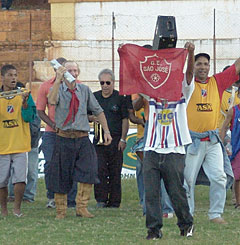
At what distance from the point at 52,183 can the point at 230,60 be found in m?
14.0

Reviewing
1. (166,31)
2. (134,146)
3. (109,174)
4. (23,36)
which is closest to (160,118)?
(166,31)

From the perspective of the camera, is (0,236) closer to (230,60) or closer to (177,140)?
(177,140)

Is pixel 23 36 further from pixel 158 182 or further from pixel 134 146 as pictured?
pixel 158 182

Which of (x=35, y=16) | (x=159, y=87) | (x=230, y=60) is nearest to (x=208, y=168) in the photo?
(x=159, y=87)

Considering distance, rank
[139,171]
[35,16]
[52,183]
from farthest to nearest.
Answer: [35,16] → [139,171] → [52,183]

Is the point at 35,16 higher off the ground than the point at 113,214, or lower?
higher

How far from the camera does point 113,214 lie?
12281 mm

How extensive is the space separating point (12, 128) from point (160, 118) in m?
3.05

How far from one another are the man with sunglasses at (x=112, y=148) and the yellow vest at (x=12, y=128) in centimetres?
187

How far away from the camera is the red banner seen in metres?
9.38

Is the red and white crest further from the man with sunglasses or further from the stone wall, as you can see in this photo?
the stone wall

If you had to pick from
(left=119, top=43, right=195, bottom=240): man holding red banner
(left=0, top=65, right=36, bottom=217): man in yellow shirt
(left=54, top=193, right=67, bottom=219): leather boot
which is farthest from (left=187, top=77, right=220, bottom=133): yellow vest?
(left=0, top=65, right=36, bottom=217): man in yellow shirt

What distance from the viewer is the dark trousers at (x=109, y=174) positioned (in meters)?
13.5

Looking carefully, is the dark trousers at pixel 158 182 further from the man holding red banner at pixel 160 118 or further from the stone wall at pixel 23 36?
the stone wall at pixel 23 36
